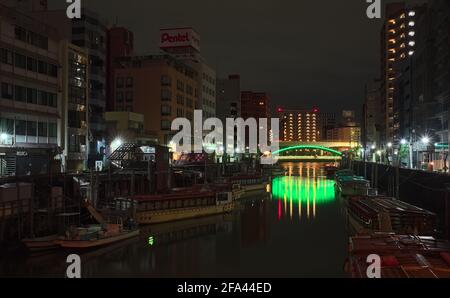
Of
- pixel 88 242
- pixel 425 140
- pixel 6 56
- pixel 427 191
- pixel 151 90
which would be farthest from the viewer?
pixel 151 90

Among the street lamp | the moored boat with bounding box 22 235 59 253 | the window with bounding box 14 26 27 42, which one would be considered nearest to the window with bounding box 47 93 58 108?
the window with bounding box 14 26 27 42

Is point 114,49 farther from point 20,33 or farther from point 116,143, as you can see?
point 20,33

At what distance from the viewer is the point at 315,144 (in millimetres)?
142500

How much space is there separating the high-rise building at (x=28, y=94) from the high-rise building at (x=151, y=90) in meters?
27.0

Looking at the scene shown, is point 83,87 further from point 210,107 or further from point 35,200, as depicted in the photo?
point 210,107

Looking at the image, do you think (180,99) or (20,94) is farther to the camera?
(180,99)

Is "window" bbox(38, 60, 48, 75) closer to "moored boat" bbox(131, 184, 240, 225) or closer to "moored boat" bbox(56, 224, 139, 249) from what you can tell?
"moored boat" bbox(131, 184, 240, 225)

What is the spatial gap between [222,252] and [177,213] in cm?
969

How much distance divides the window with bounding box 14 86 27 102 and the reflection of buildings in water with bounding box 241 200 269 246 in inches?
756

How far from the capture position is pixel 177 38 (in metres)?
82.5

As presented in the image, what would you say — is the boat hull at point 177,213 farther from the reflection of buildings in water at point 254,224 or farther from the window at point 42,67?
the window at point 42,67

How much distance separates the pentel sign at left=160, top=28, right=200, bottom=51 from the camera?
268 feet

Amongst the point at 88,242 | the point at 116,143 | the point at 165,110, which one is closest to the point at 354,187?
the point at 116,143
